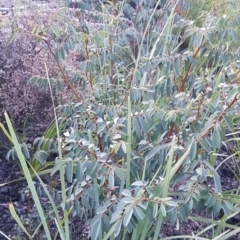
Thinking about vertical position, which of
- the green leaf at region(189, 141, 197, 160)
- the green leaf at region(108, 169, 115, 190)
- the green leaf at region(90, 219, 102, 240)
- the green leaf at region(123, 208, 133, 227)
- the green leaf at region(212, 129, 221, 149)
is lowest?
the green leaf at region(90, 219, 102, 240)

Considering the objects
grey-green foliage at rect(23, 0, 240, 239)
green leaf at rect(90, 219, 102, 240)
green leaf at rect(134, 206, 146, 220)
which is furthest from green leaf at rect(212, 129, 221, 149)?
green leaf at rect(90, 219, 102, 240)

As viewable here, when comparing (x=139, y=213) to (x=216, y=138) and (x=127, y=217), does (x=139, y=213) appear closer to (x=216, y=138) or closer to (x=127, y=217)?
(x=127, y=217)

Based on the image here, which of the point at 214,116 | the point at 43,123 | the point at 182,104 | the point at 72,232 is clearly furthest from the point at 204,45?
the point at 43,123

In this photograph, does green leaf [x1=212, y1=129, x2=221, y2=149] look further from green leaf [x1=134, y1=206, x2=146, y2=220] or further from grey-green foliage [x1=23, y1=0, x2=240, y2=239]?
green leaf [x1=134, y1=206, x2=146, y2=220]

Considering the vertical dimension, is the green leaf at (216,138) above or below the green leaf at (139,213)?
above

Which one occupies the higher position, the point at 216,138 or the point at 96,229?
the point at 216,138

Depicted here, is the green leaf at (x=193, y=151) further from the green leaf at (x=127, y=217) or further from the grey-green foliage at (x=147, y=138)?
the green leaf at (x=127, y=217)

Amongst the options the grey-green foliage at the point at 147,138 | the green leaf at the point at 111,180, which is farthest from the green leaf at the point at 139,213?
the green leaf at the point at 111,180

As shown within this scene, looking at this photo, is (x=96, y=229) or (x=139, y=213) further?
(x=96, y=229)

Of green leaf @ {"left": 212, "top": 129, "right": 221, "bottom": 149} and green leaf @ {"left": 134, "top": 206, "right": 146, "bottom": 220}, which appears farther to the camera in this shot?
green leaf @ {"left": 212, "top": 129, "right": 221, "bottom": 149}

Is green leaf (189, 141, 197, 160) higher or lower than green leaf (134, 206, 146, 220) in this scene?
higher

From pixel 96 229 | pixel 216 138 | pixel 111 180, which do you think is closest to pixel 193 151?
pixel 216 138

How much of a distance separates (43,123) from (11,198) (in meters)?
0.60

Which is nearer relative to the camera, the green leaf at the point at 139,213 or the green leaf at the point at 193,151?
the green leaf at the point at 139,213
